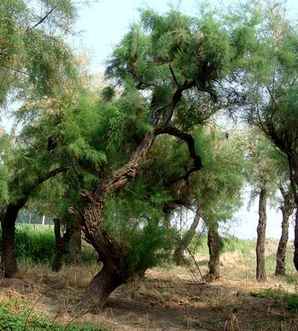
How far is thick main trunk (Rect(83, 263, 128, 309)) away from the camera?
10430mm

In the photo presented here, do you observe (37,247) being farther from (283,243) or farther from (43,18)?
(43,18)

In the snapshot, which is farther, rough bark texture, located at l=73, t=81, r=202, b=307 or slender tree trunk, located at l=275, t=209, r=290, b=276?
slender tree trunk, located at l=275, t=209, r=290, b=276

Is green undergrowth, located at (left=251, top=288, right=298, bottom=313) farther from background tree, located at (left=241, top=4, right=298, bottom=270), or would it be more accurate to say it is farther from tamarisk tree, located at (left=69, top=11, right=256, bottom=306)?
tamarisk tree, located at (left=69, top=11, right=256, bottom=306)

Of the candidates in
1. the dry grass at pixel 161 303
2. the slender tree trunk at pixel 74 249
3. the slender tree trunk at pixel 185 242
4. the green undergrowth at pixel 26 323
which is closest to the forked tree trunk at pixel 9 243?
the dry grass at pixel 161 303

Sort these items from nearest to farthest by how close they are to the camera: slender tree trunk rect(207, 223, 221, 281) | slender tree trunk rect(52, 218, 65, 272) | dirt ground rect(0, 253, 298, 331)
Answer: dirt ground rect(0, 253, 298, 331) → slender tree trunk rect(207, 223, 221, 281) → slender tree trunk rect(52, 218, 65, 272)

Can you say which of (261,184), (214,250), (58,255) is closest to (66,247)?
(58,255)

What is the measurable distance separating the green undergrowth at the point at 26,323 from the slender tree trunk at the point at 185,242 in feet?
12.8

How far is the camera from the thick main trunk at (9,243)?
12.9m

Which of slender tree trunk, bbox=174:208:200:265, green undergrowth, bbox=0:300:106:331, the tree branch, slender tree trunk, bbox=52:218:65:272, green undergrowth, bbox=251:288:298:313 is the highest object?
the tree branch

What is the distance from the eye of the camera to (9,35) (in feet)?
27.0

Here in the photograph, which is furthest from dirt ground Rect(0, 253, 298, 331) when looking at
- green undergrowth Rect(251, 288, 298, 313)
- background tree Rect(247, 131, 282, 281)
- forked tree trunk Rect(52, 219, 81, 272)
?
background tree Rect(247, 131, 282, 281)

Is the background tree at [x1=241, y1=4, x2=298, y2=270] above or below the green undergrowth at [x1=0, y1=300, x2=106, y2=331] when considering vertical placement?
above

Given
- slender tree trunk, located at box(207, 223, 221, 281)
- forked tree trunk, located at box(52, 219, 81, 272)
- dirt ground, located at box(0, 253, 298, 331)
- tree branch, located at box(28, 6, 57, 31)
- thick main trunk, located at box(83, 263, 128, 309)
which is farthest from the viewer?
forked tree trunk, located at box(52, 219, 81, 272)

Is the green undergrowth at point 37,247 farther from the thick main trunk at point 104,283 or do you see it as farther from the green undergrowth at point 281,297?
the thick main trunk at point 104,283
